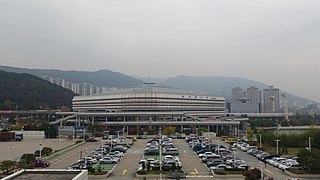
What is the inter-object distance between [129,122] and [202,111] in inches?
873

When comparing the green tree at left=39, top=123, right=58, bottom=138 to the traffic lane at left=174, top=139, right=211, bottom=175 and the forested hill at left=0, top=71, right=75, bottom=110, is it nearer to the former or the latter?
the traffic lane at left=174, top=139, right=211, bottom=175

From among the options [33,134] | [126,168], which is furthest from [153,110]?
[126,168]

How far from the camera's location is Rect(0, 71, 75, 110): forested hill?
98125 mm

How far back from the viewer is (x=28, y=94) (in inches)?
4213

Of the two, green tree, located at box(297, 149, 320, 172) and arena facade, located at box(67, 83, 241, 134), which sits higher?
arena facade, located at box(67, 83, 241, 134)

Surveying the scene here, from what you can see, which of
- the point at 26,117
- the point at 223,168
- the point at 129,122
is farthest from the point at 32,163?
the point at 26,117

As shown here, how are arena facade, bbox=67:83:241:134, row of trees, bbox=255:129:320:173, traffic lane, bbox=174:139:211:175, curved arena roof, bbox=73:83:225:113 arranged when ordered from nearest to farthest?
row of trees, bbox=255:129:320:173 → traffic lane, bbox=174:139:211:175 → arena facade, bbox=67:83:241:134 → curved arena roof, bbox=73:83:225:113

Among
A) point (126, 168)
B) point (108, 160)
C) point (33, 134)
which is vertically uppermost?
point (33, 134)

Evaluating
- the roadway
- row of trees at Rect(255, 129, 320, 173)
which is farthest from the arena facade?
the roadway

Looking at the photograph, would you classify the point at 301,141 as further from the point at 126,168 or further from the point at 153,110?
the point at 153,110

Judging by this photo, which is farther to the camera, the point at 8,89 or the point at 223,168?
the point at 8,89

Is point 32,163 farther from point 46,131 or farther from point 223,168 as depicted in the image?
point 46,131

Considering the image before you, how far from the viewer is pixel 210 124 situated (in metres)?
68.1

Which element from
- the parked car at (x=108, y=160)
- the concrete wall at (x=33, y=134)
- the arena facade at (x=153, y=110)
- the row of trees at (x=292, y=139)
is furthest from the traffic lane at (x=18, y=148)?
the arena facade at (x=153, y=110)
